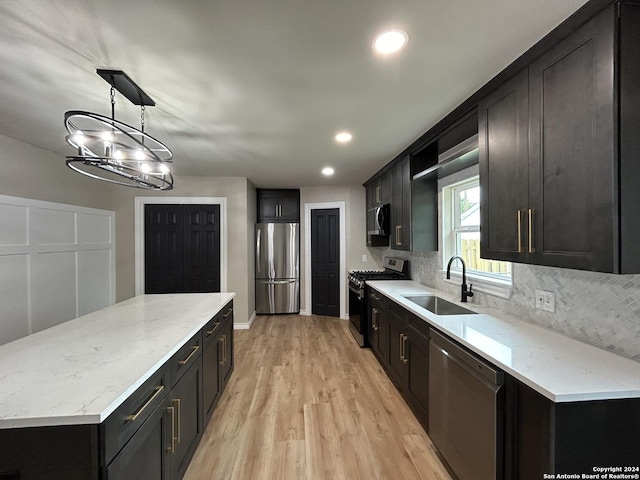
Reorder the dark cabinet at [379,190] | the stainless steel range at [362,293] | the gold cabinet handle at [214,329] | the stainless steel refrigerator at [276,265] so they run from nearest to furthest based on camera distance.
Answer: the gold cabinet handle at [214,329], the stainless steel range at [362,293], the dark cabinet at [379,190], the stainless steel refrigerator at [276,265]

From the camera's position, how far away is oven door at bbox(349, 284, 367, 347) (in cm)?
383

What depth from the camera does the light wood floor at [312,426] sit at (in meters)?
1.83

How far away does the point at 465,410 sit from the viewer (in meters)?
1.54

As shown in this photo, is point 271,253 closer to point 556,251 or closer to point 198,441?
point 198,441

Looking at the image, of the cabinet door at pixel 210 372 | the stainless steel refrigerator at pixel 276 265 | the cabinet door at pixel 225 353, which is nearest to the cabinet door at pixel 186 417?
the cabinet door at pixel 210 372

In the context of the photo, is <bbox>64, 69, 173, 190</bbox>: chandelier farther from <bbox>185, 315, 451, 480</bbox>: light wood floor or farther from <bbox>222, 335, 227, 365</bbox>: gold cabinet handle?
<bbox>185, 315, 451, 480</bbox>: light wood floor

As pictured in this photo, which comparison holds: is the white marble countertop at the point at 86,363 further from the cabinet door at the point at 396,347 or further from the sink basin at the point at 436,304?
the sink basin at the point at 436,304

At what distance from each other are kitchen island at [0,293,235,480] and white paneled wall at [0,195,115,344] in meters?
1.53

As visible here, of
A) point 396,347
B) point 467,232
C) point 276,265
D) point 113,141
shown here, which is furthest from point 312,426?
point 276,265

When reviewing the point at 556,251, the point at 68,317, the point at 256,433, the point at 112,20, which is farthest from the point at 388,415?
the point at 68,317

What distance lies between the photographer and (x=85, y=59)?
155 cm

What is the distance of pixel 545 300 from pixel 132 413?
90.9 inches

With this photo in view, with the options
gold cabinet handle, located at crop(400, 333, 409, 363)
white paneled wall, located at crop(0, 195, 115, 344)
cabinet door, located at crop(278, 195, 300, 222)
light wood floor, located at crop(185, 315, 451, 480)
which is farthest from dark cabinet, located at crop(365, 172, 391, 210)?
white paneled wall, located at crop(0, 195, 115, 344)

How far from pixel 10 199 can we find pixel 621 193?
4637 mm
